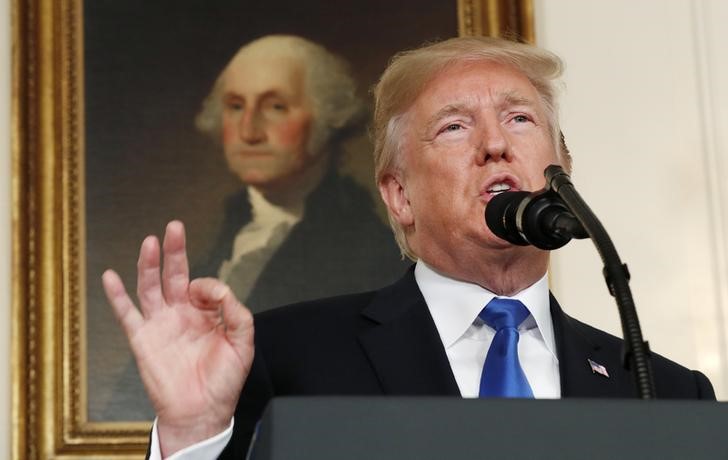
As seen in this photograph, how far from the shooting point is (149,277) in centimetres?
170

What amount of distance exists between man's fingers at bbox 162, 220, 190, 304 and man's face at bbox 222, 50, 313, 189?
6.73ft

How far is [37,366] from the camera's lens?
3.57 metres

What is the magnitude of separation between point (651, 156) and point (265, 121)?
125 cm

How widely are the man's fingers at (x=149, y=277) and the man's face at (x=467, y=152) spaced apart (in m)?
0.88

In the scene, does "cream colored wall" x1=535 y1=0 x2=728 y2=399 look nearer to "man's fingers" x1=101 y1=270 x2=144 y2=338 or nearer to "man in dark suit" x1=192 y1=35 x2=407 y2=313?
"man in dark suit" x1=192 y1=35 x2=407 y2=313

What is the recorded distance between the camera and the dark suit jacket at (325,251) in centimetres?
373

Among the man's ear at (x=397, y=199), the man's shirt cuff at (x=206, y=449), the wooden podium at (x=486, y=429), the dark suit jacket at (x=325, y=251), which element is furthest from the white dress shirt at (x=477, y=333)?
the dark suit jacket at (x=325, y=251)

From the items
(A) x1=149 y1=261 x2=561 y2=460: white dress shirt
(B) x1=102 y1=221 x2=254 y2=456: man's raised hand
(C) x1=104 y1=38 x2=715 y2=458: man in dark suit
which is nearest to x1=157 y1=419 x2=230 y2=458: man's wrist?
(B) x1=102 y1=221 x2=254 y2=456: man's raised hand

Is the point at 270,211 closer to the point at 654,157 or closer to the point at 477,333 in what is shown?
the point at 654,157

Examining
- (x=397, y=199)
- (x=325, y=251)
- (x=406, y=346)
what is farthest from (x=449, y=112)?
(x=325, y=251)

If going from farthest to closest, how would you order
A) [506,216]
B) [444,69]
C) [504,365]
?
[444,69] < [504,365] < [506,216]

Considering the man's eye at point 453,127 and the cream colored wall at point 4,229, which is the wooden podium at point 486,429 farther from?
the cream colored wall at point 4,229

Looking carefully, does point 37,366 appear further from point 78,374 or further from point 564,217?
point 564,217

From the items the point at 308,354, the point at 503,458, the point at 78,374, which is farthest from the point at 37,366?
the point at 503,458
